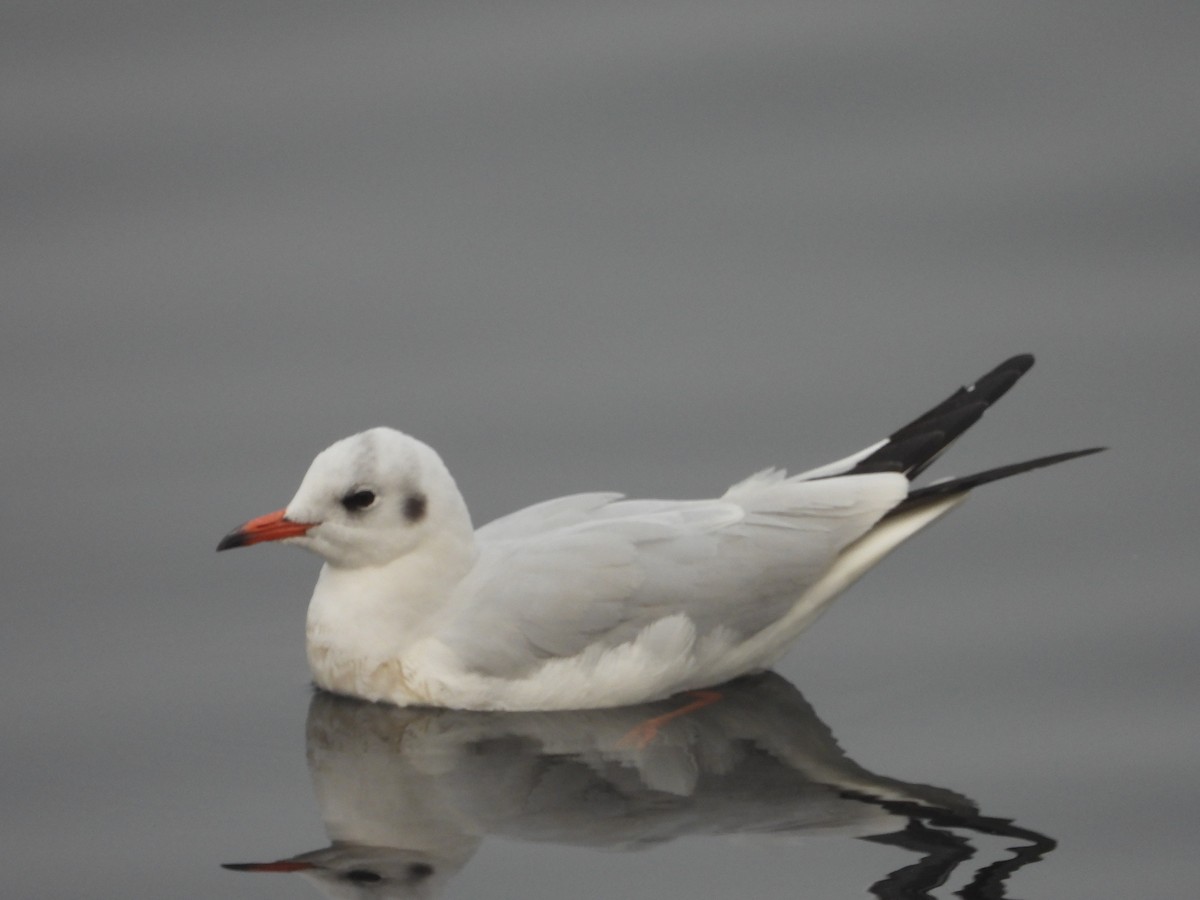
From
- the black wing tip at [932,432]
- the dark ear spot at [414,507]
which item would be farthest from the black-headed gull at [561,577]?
the black wing tip at [932,432]

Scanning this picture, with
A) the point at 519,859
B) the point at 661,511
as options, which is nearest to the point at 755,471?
the point at 661,511

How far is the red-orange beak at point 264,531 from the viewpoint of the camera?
855 cm

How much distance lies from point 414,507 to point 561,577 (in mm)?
633

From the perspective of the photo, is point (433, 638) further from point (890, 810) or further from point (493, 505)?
point (890, 810)

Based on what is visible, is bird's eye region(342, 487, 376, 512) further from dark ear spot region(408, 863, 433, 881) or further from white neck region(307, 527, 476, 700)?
dark ear spot region(408, 863, 433, 881)

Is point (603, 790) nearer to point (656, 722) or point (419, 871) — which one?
point (656, 722)

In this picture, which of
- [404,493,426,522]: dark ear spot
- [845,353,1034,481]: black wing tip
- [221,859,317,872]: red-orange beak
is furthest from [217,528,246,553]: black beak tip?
[845,353,1034,481]: black wing tip

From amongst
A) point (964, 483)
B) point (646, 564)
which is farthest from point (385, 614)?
point (964, 483)

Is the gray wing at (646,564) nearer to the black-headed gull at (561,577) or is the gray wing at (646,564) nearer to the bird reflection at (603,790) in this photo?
the black-headed gull at (561,577)

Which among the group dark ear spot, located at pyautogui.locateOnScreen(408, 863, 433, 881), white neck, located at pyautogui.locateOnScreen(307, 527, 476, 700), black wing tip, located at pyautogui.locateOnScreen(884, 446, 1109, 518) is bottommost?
dark ear spot, located at pyautogui.locateOnScreen(408, 863, 433, 881)

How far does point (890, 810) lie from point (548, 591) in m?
1.55

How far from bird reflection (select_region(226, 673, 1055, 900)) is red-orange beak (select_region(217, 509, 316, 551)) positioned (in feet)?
2.31

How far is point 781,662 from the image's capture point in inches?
361

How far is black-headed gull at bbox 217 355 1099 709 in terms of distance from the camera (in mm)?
8641
